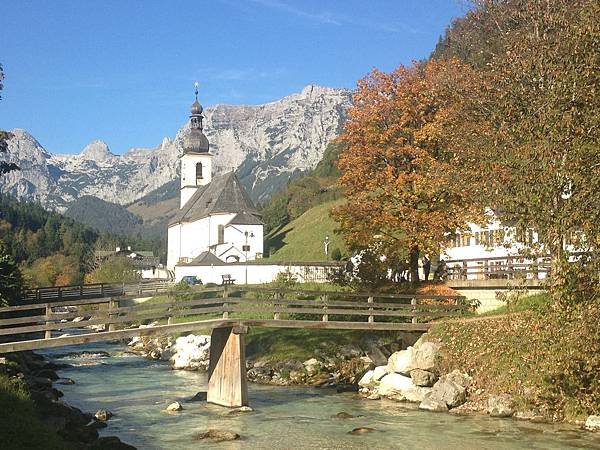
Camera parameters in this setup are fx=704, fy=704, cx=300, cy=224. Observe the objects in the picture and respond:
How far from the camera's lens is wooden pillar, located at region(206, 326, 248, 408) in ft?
84.3

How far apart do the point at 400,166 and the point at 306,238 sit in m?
75.8

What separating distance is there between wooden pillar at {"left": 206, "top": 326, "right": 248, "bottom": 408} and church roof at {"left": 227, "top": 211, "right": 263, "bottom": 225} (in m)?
80.5

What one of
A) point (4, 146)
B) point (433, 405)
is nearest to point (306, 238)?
point (4, 146)

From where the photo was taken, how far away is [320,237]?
107 metres

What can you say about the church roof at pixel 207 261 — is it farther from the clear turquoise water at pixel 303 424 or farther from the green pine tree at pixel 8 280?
the clear turquoise water at pixel 303 424

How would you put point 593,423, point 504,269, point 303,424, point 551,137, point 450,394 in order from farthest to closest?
1. point 504,269
2. point 450,394
3. point 303,424
4. point 593,423
5. point 551,137

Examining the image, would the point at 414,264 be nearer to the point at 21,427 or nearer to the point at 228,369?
the point at 228,369

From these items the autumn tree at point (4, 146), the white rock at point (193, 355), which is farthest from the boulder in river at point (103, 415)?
the autumn tree at point (4, 146)

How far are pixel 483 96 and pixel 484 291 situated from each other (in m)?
11.9

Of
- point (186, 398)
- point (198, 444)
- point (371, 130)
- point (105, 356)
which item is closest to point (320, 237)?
point (105, 356)

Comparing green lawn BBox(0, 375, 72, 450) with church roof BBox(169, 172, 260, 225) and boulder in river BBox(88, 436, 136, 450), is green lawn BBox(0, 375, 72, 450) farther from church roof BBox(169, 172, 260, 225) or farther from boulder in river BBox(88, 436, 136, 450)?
church roof BBox(169, 172, 260, 225)

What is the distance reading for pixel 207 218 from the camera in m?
112

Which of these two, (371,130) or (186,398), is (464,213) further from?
(186,398)

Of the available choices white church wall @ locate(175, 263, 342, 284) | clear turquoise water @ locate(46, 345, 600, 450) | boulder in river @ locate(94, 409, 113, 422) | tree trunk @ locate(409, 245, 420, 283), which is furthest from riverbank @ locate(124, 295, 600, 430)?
white church wall @ locate(175, 263, 342, 284)
